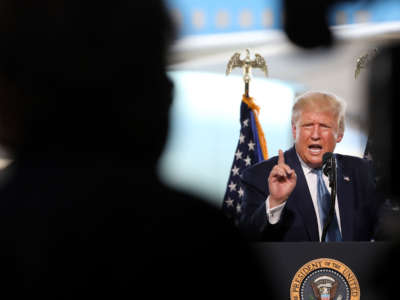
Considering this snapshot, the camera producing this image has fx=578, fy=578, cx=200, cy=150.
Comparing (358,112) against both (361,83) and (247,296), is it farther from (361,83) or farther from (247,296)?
(247,296)

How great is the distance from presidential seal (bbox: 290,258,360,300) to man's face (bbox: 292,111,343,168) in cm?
47

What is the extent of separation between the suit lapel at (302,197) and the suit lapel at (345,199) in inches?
5.4

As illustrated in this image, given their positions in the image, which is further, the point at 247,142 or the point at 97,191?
the point at 247,142

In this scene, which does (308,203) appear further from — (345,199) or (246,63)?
(246,63)

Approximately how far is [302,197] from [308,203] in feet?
0.13

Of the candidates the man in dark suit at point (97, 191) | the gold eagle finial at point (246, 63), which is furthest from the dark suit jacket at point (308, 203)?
the man in dark suit at point (97, 191)

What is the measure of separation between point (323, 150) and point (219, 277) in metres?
2.00

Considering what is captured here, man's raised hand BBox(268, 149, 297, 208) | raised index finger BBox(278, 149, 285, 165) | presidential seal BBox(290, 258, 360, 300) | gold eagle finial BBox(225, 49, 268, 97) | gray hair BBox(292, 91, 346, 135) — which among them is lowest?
presidential seal BBox(290, 258, 360, 300)

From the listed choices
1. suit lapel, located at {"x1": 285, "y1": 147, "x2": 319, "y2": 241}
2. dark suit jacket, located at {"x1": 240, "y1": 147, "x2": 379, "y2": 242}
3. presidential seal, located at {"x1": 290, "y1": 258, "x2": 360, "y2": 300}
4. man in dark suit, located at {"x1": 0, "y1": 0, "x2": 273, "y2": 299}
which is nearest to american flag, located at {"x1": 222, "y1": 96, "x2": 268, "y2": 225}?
dark suit jacket, located at {"x1": 240, "y1": 147, "x2": 379, "y2": 242}

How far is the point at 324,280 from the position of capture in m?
2.77

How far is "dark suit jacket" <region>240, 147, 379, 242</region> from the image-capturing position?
8.93 ft

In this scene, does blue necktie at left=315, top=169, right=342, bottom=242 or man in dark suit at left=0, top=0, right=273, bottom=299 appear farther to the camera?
blue necktie at left=315, top=169, right=342, bottom=242

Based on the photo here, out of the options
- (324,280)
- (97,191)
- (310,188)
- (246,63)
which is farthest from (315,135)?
(97,191)

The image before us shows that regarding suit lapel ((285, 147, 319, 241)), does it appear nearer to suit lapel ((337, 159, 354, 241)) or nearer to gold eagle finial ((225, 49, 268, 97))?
suit lapel ((337, 159, 354, 241))
